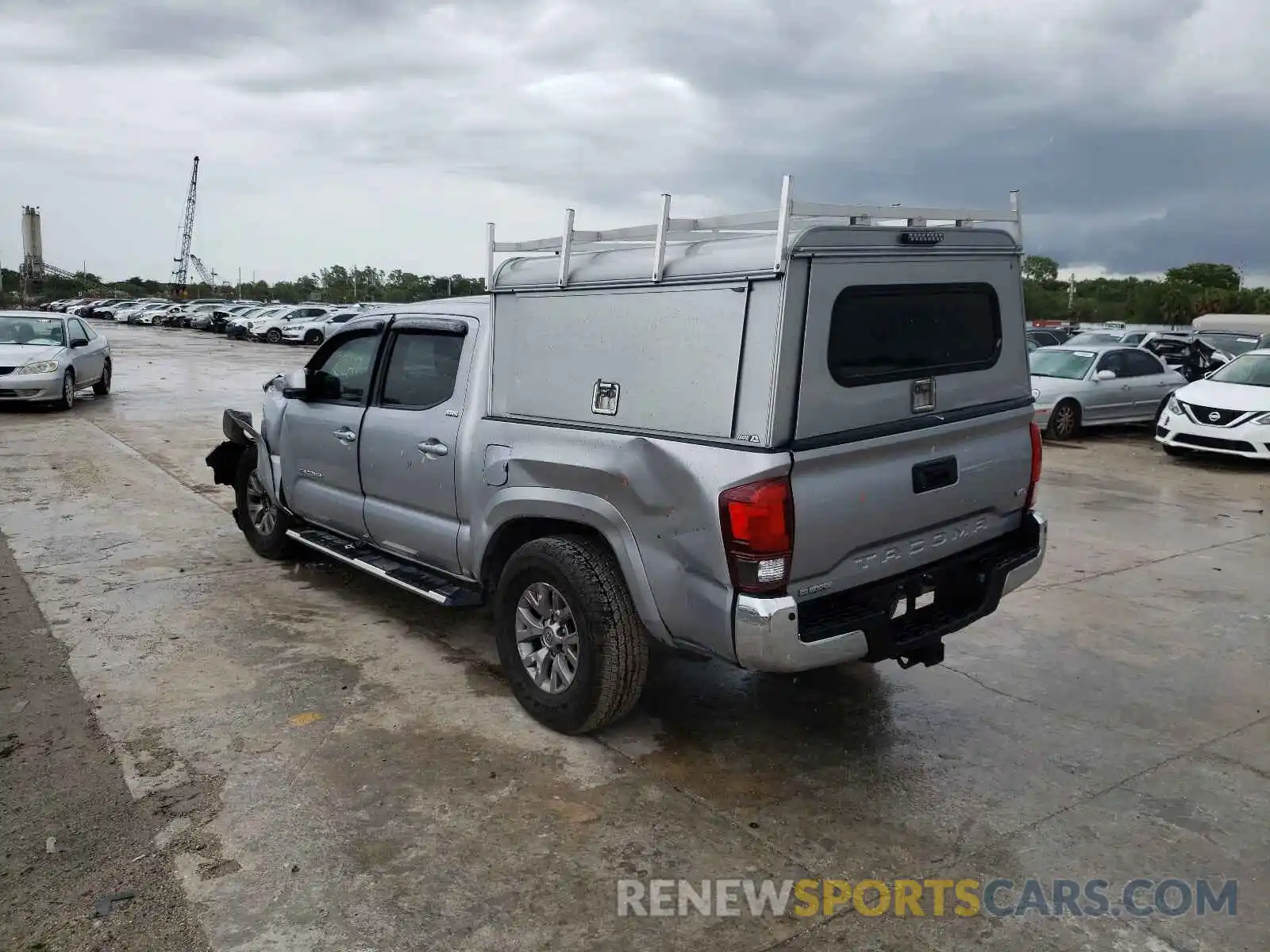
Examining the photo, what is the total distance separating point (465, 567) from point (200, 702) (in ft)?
4.36

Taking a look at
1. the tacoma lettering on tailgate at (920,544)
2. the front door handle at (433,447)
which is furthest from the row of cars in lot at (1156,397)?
the front door handle at (433,447)

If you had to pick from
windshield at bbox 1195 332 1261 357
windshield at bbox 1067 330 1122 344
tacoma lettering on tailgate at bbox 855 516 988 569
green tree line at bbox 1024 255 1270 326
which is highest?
green tree line at bbox 1024 255 1270 326

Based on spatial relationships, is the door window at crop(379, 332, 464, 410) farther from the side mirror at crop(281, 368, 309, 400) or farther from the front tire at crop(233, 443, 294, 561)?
the front tire at crop(233, 443, 294, 561)

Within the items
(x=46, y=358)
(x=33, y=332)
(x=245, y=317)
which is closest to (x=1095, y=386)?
(x=46, y=358)

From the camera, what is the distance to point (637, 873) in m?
3.31

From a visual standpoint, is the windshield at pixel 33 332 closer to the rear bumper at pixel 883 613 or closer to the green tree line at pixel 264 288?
the rear bumper at pixel 883 613

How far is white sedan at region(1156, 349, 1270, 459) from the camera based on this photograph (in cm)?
1188

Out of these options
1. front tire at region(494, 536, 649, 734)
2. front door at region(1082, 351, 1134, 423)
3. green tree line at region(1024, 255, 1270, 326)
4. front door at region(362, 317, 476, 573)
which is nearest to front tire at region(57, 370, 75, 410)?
front door at region(362, 317, 476, 573)

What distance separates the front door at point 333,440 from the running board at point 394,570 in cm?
9

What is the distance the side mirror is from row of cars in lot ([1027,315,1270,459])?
8.36 m

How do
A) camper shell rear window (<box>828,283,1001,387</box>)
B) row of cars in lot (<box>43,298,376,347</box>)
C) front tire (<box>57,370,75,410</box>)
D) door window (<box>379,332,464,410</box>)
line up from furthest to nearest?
row of cars in lot (<box>43,298,376,347</box>) → front tire (<box>57,370,75,410</box>) → door window (<box>379,332,464,410</box>) → camper shell rear window (<box>828,283,1001,387</box>)

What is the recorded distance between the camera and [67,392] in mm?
15430

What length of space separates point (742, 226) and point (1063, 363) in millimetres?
13008

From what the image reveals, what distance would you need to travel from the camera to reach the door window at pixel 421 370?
16.4 feet
